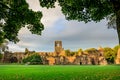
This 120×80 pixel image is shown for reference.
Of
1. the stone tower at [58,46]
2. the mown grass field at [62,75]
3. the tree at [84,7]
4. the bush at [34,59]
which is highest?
the stone tower at [58,46]

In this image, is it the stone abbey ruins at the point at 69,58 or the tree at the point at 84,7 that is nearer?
the tree at the point at 84,7

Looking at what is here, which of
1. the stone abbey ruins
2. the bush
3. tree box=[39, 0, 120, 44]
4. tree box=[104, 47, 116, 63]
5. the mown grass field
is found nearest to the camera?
the mown grass field

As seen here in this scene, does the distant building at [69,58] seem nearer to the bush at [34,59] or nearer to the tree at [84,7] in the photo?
the bush at [34,59]

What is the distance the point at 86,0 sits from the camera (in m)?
25.9

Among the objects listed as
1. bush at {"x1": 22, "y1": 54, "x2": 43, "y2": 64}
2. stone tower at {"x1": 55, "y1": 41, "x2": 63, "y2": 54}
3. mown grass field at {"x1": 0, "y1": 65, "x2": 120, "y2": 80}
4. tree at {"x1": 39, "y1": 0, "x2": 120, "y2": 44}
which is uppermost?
stone tower at {"x1": 55, "y1": 41, "x2": 63, "y2": 54}

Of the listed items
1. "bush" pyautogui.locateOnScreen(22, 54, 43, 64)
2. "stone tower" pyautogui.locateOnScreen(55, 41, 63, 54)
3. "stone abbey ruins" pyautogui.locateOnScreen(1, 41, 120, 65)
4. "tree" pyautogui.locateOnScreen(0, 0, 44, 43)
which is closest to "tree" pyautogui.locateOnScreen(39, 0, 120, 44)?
"tree" pyautogui.locateOnScreen(0, 0, 44, 43)

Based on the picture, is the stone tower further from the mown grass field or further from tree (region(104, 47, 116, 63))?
the mown grass field

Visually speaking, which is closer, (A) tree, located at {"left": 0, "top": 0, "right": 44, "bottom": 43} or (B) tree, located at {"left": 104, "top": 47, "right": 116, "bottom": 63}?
(A) tree, located at {"left": 0, "top": 0, "right": 44, "bottom": 43}

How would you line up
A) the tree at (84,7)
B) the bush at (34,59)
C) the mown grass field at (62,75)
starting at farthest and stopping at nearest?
the bush at (34,59)
the tree at (84,7)
the mown grass field at (62,75)

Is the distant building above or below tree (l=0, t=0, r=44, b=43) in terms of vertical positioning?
above

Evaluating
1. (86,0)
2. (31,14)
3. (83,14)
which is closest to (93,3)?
(86,0)

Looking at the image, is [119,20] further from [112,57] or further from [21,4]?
[112,57]

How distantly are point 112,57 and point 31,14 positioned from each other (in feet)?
365

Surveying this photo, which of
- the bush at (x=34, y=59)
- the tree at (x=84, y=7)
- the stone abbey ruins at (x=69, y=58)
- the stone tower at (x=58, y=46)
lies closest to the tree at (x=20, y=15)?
the tree at (x=84, y=7)
